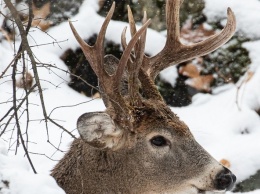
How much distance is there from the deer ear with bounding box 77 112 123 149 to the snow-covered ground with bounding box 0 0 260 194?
1.50 meters

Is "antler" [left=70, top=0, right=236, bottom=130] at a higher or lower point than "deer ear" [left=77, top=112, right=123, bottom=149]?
higher

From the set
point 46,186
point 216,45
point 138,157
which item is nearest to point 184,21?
point 216,45

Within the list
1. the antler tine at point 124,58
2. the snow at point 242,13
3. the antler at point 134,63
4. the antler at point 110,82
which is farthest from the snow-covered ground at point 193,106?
the antler tine at point 124,58

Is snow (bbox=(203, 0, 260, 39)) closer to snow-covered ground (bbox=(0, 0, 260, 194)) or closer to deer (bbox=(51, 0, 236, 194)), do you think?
snow-covered ground (bbox=(0, 0, 260, 194))

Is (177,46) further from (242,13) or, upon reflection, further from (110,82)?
(242,13)

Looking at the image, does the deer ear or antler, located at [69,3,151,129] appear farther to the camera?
antler, located at [69,3,151,129]

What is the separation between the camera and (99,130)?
4.76 m

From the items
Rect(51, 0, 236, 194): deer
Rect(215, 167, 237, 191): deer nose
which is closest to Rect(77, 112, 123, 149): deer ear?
Rect(51, 0, 236, 194): deer

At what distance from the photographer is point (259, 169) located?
696 centimetres

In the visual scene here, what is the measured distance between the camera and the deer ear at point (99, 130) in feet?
15.1

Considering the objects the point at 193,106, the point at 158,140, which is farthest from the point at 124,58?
the point at 193,106

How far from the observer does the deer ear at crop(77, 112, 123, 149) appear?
4598 millimetres

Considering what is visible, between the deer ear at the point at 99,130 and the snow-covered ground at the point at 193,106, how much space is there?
150cm

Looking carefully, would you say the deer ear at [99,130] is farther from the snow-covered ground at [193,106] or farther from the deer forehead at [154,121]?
the snow-covered ground at [193,106]
